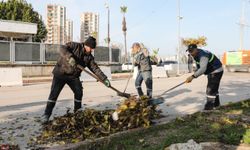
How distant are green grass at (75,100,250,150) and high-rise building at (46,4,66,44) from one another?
8266 cm

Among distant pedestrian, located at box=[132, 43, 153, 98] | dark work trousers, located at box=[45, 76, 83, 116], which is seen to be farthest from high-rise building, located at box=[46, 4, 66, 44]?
dark work trousers, located at box=[45, 76, 83, 116]

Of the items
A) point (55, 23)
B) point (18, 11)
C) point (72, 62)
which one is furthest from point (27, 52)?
point (55, 23)

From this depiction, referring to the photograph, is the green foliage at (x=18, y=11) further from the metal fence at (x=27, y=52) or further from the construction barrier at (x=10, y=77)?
the construction barrier at (x=10, y=77)

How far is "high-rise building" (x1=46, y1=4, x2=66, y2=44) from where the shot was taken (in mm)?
88062

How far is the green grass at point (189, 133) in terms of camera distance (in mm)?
5047

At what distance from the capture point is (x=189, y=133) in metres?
5.66

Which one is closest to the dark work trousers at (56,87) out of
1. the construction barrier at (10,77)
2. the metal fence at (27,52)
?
the construction barrier at (10,77)

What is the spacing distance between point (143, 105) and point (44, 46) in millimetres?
20584

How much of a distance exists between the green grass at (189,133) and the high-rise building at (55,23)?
8266 cm

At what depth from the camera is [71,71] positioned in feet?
22.4

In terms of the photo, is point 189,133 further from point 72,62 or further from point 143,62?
point 143,62

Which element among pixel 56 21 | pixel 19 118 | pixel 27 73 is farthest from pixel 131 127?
pixel 56 21

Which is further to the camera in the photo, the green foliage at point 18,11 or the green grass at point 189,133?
the green foliage at point 18,11

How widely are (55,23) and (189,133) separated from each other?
89724 millimetres
